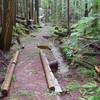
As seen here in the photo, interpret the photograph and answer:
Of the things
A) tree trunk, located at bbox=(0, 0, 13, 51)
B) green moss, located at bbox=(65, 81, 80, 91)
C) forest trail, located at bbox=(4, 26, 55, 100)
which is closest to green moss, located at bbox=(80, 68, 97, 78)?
green moss, located at bbox=(65, 81, 80, 91)

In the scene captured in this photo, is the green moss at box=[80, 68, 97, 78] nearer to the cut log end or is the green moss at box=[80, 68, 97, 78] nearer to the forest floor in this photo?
the forest floor

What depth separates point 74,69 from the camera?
1154 cm

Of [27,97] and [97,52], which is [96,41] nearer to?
[97,52]

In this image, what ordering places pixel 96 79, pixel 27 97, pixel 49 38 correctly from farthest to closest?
pixel 49 38, pixel 96 79, pixel 27 97

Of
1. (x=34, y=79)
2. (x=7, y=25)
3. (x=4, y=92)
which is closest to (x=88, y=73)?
(x=34, y=79)

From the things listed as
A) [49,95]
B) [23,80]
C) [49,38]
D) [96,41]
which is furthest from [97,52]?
[49,38]

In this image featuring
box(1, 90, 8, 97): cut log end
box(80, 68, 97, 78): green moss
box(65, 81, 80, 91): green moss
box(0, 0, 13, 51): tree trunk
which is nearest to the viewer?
box(1, 90, 8, 97): cut log end

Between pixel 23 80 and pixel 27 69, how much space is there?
1.35 meters

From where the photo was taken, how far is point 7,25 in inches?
471

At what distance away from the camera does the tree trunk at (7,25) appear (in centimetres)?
1169

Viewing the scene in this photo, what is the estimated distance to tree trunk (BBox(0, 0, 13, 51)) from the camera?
11691 mm

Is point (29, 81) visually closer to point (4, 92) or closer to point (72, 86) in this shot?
point (4, 92)

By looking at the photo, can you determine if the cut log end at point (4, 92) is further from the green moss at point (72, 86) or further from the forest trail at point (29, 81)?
the green moss at point (72, 86)

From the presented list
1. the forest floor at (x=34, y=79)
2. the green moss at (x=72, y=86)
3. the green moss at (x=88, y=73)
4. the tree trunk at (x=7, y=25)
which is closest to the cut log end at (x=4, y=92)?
the forest floor at (x=34, y=79)
